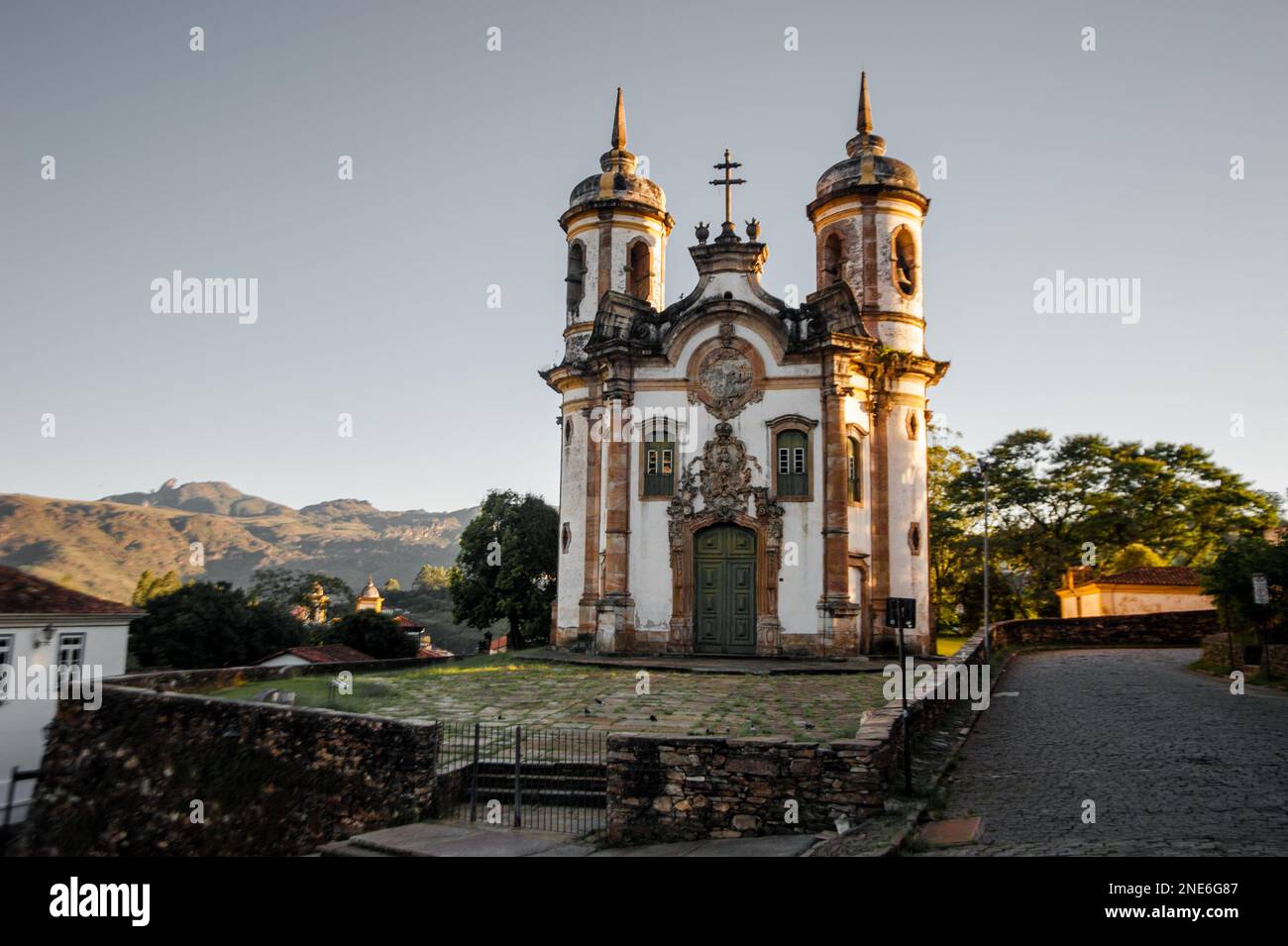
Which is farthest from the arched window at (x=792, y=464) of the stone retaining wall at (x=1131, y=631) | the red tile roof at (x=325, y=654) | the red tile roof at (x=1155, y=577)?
the red tile roof at (x=1155, y=577)

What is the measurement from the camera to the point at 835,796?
Result: 336 inches

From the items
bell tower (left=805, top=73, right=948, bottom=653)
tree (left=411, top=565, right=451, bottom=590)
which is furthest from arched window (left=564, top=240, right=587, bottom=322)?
tree (left=411, top=565, right=451, bottom=590)

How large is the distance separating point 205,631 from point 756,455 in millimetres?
19234

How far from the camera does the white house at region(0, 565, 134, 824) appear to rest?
20.6 meters

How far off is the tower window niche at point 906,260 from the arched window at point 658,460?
28.3ft

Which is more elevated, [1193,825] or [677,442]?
[677,442]

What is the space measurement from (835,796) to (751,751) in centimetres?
88

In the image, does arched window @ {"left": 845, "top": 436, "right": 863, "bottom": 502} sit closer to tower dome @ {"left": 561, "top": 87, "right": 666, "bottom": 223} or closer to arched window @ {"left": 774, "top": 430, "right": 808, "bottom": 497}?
arched window @ {"left": 774, "top": 430, "right": 808, "bottom": 497}

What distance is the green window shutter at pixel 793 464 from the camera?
23906 millimetres

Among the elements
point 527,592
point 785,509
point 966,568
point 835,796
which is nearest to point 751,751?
point 835,796

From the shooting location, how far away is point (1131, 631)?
32.6 metres

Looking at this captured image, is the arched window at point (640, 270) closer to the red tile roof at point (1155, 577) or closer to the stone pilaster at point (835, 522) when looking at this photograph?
the stone pilaster at point (835, 522)

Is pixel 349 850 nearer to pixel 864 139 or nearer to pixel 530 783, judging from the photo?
pixel 530 783
